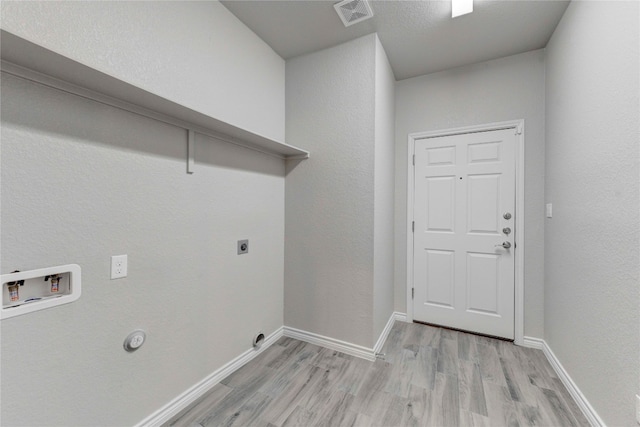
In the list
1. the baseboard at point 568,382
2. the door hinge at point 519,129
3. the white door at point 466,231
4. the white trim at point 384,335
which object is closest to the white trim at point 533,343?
the baseboard at point 568,382

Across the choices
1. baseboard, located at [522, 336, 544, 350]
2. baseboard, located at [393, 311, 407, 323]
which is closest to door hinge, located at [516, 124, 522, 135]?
baseboard, located at [522, 336, 544, 350]

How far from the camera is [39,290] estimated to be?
1.07 m

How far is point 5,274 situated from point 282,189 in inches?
71.4

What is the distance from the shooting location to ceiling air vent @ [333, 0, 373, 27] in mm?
1827

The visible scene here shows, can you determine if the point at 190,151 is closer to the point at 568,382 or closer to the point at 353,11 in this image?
the point at 353,11

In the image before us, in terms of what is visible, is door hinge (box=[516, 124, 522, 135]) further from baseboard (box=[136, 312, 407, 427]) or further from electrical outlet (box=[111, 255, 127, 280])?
electrical outlet (box=[111, 255, 127, 280])

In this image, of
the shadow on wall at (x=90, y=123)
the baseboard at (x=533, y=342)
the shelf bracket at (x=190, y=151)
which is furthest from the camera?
the baseboard at (x=533, y=342)

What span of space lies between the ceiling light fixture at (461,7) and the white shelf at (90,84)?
5.69 ft

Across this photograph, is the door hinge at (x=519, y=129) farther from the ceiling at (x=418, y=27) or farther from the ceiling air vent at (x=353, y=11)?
the ceiling air vent at (x=353, y=11)

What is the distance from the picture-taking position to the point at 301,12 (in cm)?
193

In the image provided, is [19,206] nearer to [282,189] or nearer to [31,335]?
[31,335]

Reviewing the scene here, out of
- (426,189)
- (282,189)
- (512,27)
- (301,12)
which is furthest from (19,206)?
(512,27)

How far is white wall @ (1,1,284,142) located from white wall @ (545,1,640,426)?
2138mm

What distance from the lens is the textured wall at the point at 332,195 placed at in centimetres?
217
